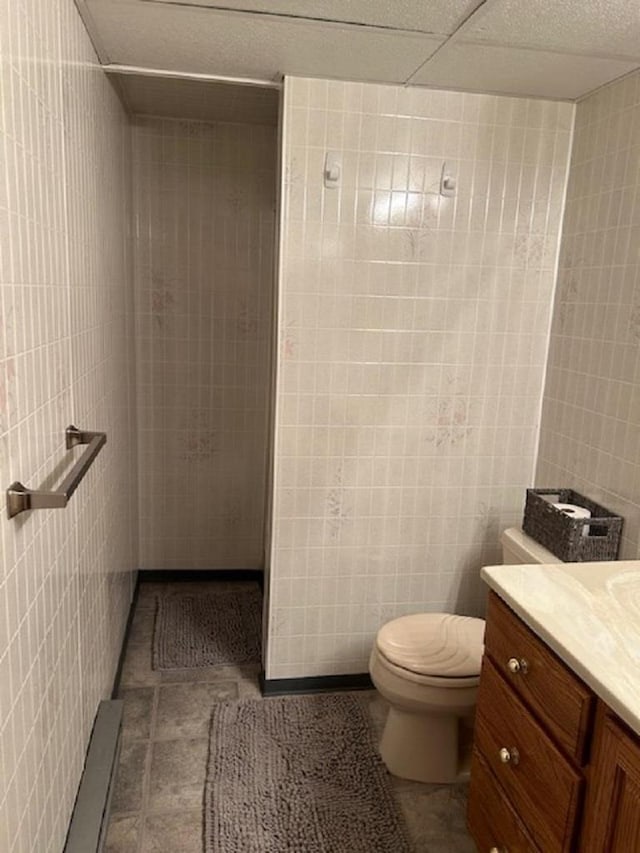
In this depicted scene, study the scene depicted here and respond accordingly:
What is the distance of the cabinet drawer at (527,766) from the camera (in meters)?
1.12

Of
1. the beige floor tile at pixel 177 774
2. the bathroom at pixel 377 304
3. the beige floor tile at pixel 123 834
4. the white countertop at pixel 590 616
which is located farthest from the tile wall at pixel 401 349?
the white countertop at pixel 590 616

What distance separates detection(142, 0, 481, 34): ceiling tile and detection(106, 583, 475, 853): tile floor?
203cm

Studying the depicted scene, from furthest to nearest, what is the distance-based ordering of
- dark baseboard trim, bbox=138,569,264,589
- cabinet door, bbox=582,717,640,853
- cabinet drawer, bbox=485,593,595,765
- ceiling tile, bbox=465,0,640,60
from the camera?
dark baseboard trim, bbox=138,569,264,589 < ceiling tile, bbox=465,0,640,60 < cabinet drawer, bbox=485,593,595,765 < cabinet door, bbox=582,717,640,853

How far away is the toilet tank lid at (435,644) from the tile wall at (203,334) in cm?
119

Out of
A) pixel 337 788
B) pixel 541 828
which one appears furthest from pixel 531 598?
pixel 337 788

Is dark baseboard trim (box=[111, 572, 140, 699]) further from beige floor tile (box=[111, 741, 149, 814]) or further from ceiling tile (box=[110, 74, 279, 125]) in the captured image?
ceiling tile (box=[110, 74, 279, 125])

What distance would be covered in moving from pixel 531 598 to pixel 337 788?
0.99 metres

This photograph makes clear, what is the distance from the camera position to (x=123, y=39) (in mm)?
1735

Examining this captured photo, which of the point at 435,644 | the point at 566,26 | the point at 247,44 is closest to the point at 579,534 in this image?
the point at 435,644

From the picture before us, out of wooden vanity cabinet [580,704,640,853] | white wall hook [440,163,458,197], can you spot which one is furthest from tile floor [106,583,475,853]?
white wall hook [440,163,458,197]

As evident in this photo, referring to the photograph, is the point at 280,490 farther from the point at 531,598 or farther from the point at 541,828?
the point at 541,828

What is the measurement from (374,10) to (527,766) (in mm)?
1623

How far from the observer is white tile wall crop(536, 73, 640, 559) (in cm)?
179

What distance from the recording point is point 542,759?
120 cm
